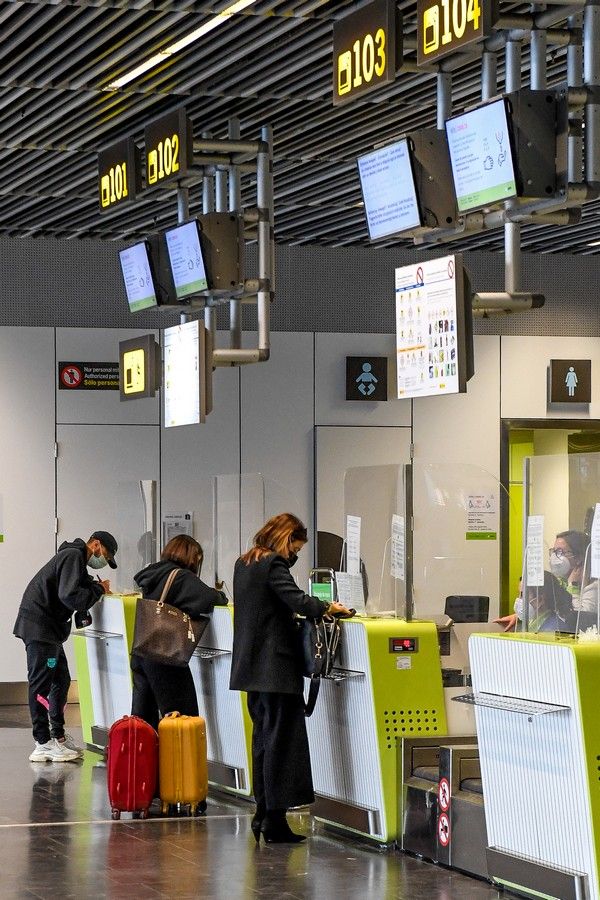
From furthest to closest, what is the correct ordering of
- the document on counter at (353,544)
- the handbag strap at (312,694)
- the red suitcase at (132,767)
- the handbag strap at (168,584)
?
the handbag strap at (168,584), the red suitcase at (132,767), the document on counter at (353,544), the handbag strap at (312,694)

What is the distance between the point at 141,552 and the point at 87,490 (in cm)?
283

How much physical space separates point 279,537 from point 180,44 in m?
2.72

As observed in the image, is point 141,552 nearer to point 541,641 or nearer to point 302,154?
point 302,154

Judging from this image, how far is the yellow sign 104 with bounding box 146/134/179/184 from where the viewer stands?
9133mm

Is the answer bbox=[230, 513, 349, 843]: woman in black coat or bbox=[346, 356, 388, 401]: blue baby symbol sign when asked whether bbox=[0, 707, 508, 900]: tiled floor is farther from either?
bbox=[346, 356, 388, 401]: blue baby symbol sign

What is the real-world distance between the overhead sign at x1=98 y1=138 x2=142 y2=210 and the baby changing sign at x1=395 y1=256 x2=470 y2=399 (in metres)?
3.18

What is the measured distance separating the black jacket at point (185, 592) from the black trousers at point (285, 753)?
1377 mm

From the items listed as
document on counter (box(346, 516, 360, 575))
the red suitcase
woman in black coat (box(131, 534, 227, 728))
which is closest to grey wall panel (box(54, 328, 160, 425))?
woman in black coat (box(131, 534, 227, 728))

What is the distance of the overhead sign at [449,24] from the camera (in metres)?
6.00

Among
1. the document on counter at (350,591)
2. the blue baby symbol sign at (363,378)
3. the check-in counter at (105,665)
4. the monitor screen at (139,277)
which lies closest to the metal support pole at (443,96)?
the document on counter at (350,591)

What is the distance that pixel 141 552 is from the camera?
10.2 m

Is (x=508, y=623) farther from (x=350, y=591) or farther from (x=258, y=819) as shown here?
(x=258, y=819)

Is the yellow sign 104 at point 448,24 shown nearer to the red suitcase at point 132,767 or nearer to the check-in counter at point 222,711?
the check-in counter at point 222,711

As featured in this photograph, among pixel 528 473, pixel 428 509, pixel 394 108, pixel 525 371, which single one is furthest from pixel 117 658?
pixel 525 371
